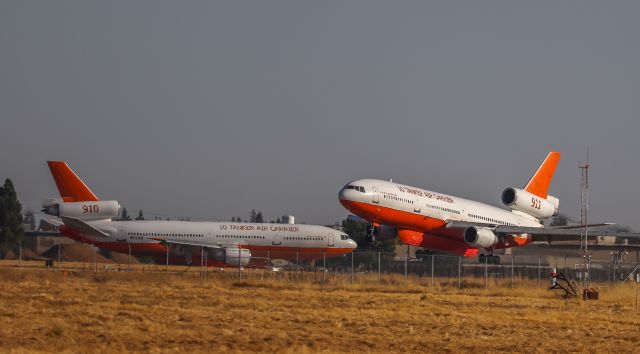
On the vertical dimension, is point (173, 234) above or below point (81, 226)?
below

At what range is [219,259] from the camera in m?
68.1

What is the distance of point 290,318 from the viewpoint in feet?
91.1

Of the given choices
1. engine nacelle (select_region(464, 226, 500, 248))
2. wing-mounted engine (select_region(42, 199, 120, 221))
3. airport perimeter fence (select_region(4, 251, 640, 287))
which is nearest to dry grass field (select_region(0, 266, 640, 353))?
airport perimeter fence (select_region(4, 251, 640, 287))

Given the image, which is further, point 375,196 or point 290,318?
point 375,196

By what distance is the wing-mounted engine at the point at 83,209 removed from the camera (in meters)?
69.2

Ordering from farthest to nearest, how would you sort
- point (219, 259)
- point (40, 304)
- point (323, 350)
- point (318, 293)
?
point (219, 259), point (318, 293), point (40, 304), point (323, 350)

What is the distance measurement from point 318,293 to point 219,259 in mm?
29970

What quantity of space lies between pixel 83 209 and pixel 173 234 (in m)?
5.61

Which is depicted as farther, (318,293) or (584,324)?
(318,293)

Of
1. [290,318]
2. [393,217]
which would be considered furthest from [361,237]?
[290,318]

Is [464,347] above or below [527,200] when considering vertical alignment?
below

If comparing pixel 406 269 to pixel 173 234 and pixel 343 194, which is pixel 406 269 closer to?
pixel 343 194

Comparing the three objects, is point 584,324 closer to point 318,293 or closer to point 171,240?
point 318,293

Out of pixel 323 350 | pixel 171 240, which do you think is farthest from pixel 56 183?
pixel 323 350
